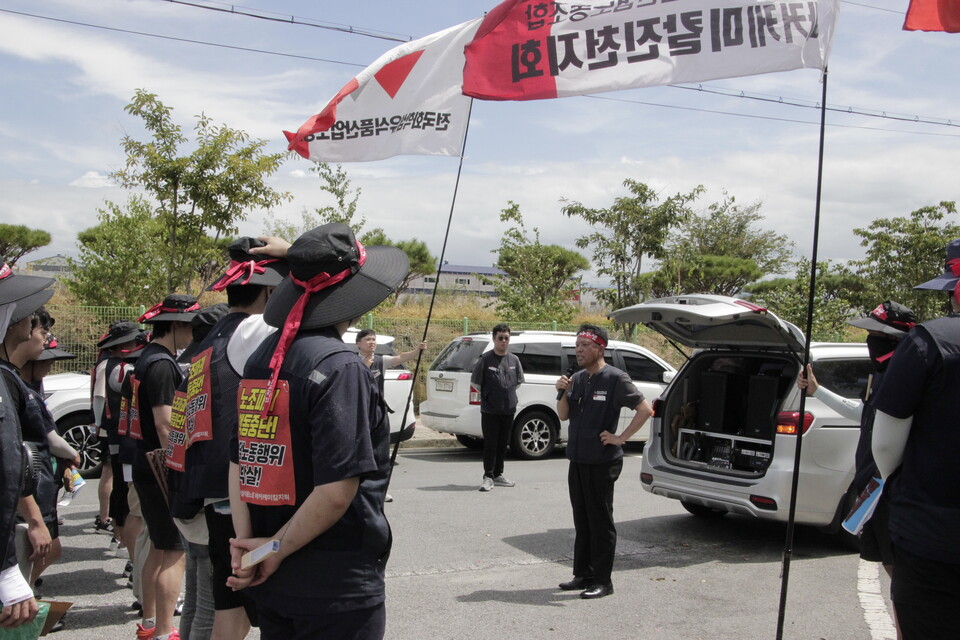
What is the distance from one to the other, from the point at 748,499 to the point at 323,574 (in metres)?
5.16

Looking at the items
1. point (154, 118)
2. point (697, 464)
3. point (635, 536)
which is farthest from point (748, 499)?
point (154, 118)

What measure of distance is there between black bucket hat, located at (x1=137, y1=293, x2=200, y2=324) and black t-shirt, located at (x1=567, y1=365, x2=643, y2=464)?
9.17 feet

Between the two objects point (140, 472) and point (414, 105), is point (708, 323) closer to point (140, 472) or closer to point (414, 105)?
point (414, 105)

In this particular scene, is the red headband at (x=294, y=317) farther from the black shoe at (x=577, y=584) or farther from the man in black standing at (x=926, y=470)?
the black shoe at (x=577, y=584)

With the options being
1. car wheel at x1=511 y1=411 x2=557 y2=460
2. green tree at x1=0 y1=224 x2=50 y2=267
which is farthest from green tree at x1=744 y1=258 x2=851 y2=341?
green tree at x1=0 y1=224 x2=50 y2=267

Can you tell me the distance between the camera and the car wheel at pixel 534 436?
12.2m

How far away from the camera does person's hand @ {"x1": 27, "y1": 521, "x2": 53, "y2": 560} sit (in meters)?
3.37

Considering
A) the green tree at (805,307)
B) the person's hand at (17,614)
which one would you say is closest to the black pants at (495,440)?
the person's hand at (17,614)

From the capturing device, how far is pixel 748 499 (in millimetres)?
6758

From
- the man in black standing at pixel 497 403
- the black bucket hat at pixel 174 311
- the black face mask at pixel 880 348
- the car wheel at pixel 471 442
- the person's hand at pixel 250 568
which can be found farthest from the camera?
the car wheel at pixel 471 442

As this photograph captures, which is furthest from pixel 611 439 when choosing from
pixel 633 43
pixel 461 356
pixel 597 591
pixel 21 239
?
pixel 21 239

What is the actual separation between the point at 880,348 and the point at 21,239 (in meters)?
38.5

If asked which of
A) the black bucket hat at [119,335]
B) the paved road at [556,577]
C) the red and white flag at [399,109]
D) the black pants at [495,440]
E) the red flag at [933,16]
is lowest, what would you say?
the paved road at [556,577]

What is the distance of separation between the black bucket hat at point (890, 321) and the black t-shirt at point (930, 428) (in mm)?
2286
